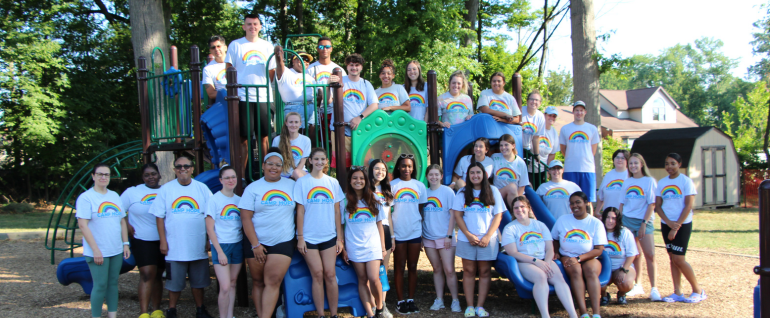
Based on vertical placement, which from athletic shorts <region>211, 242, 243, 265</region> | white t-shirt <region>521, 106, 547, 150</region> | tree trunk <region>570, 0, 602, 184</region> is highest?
tree trunk <region>570, 0, 602, 184</region>

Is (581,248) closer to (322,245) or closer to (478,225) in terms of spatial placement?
(478,225)

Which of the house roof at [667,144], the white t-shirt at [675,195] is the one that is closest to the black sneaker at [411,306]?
the white t-shirt at [675,195]

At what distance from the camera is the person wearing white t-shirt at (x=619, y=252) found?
18.6 feet

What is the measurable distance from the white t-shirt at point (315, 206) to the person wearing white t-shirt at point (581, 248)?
2347 millimetres

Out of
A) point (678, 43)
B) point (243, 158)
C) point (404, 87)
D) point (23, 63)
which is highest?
point (678, 43)

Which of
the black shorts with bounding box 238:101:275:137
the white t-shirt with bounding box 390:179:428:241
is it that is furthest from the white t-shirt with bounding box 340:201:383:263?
the black shorts with bounding box 238:101:275:137

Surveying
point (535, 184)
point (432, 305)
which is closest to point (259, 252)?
point (432, 305)

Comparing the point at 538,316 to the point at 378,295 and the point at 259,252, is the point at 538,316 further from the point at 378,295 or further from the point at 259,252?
the point at 259,252

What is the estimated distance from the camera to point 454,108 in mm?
6629

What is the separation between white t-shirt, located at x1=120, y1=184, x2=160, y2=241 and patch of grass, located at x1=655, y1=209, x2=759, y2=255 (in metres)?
9.17

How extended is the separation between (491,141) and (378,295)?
2.43 metres

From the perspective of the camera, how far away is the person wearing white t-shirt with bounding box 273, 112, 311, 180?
5.03 m

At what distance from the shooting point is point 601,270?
5426 mm

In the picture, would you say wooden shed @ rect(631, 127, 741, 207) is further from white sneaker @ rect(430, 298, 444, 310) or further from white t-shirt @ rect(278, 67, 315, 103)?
white t-shirt @ rect(278, 67, 315, 103)
